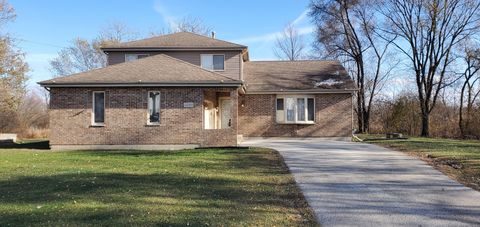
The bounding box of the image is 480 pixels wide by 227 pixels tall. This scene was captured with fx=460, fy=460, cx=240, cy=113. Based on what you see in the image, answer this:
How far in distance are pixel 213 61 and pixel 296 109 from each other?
18.1 feet

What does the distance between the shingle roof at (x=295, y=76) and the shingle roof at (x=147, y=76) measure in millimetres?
5082

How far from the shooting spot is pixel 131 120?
20.1 m

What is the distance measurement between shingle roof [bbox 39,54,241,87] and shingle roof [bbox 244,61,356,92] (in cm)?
508

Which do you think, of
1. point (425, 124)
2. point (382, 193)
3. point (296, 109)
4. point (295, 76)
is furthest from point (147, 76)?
point (425, 124)

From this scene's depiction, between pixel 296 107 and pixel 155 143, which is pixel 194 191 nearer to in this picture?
pixel 155 143

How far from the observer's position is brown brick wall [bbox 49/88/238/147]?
65.3ft

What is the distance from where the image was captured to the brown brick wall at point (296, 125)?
24.8 meters

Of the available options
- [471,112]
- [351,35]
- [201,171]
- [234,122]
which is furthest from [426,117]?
[201,171]

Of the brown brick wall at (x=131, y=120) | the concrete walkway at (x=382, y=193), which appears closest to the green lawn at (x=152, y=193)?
the concrete walkway at (x=382, y=193)

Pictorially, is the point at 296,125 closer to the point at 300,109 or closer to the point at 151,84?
the point at 300,109

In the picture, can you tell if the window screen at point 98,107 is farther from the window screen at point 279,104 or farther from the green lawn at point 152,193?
the window screen at point 279,104

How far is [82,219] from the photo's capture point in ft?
22.0

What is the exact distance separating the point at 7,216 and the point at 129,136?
13246 mm

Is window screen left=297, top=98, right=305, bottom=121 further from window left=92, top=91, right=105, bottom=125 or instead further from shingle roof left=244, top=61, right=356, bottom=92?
window left=92, top=91, right=105, bottom=125
